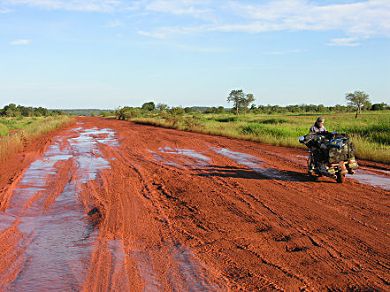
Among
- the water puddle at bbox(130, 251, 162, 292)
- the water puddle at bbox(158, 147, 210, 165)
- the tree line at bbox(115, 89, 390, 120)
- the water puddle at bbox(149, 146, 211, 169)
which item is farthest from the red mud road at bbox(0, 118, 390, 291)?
the tree line at bbox(115, 89, 390, 120)

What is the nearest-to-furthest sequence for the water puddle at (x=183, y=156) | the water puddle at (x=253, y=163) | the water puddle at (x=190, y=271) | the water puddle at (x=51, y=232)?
the water puddle at (x=190, y=271)
the water puddle at (x=51, y=232)
the water puddle at (x=253, y=163)
the water puddle at (x=183, y=156)

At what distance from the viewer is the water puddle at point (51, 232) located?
17.5ft

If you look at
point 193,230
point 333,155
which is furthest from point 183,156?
point 193,230

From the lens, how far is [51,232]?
24.1 feet

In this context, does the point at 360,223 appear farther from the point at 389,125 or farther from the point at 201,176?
the point at 389,125

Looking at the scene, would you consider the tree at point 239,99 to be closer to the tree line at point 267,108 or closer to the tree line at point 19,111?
the tree line at point 267,108

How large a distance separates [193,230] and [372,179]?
21.2ft

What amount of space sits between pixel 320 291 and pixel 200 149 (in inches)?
598

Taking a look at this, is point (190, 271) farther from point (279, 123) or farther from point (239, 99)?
point (239, 99)

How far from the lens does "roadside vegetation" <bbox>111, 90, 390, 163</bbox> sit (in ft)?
69.2

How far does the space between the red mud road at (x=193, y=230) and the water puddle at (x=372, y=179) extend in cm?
3

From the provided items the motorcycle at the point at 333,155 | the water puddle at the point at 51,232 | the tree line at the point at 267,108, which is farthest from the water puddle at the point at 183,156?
the tree line at the point at 267,108

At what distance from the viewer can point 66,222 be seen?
26.0 ft

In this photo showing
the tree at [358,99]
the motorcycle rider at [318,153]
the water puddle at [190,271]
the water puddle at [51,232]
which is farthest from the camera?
the tree at [358,99]
